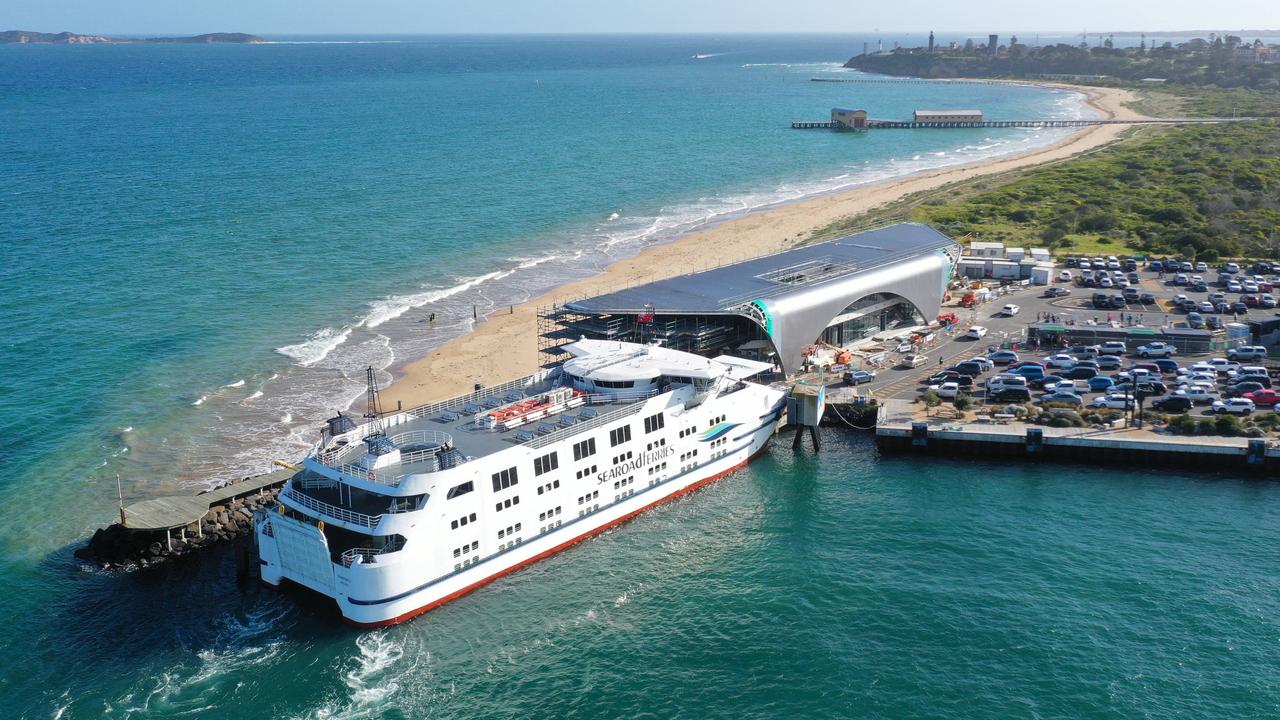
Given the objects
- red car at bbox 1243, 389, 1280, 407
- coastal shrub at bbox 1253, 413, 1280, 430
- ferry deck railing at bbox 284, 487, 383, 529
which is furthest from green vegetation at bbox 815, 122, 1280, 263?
ferry deck railing at bbox 284, 487, 383, 529

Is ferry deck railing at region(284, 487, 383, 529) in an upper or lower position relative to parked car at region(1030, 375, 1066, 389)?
upper

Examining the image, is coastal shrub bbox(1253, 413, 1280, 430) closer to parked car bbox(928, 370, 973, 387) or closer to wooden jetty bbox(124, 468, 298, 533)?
parked car bbox(928, 370, 973, 387)

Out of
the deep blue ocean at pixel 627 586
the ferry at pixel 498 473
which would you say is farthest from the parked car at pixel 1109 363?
the ferry at pixel 498 473

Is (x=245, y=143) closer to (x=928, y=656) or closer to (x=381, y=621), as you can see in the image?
(x=381, y=621)

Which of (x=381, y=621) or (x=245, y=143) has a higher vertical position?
(x=245, y=143)

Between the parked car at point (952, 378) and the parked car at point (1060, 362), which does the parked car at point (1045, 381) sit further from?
the parked car at point (952, 378)

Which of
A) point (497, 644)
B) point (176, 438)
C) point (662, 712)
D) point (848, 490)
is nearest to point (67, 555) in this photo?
point (176, 438)
